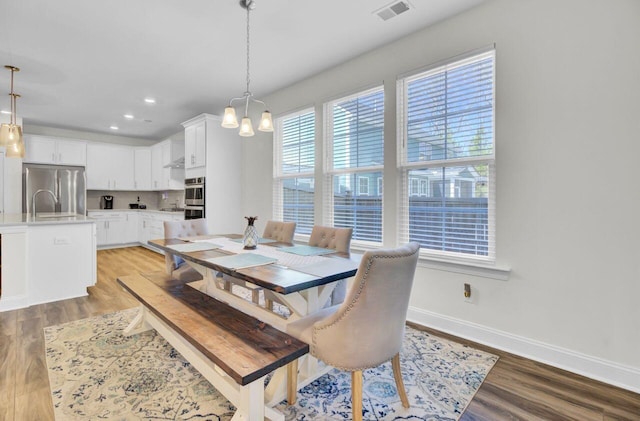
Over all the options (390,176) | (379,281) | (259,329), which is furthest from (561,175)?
(259,329)

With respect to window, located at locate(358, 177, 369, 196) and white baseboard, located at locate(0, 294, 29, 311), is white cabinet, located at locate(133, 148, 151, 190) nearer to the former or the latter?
white baseboard, located at locate(0, 294, 29, 311)

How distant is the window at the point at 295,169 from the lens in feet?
12.9

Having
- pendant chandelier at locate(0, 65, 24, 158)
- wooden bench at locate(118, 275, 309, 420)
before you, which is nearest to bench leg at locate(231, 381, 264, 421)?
wooden bench at locate(118, 275, 309, 420)

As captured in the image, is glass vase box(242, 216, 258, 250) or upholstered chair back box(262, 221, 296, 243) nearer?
glass vase box(242, 216, 258, 250)

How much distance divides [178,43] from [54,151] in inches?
199

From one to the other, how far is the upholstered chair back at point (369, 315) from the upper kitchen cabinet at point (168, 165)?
5.50 metres

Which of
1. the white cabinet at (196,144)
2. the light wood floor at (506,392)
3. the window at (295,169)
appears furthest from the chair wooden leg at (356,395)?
the white cabinet at (196,144)

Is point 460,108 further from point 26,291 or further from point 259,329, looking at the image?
point 26,291

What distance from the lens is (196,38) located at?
2.90 m

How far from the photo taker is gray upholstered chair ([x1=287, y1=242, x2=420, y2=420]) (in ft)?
4.39

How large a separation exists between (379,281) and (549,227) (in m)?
1.61

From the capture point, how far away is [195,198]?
15.9ft

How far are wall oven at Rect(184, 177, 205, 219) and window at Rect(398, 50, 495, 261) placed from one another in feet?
10.4

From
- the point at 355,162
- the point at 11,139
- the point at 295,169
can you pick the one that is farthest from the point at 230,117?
the point at 11,139
